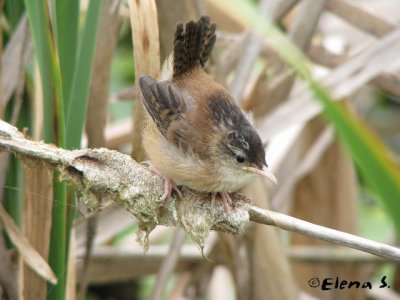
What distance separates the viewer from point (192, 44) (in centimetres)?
226

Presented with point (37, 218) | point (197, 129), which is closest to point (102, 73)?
point (197, 129)

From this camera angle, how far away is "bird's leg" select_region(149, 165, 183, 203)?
1913 mm

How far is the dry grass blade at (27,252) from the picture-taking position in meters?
1.95

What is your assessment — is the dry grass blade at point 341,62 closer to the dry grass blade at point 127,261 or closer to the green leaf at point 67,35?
the dry grass blade at point 127,261

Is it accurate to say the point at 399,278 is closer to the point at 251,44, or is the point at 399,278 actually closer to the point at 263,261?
the point at 263,261

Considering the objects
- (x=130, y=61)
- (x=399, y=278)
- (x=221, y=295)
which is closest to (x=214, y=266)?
(x=221, y=295)

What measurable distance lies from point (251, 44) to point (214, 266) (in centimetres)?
106

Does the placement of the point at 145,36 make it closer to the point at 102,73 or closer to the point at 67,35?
the point at 67,35

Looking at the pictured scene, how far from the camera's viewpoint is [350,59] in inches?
112

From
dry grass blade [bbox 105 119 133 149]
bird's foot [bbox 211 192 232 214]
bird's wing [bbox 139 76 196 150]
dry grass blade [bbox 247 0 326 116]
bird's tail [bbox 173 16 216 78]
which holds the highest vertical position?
dry grass blade [bbox 247 0 326 116]

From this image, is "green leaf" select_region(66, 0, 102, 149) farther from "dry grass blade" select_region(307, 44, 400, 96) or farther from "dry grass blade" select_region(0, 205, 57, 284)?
"dry grass blade" select_region(307, 44, 400, 96)

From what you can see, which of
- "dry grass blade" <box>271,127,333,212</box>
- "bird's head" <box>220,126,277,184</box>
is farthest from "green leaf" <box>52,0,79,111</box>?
"dry grass blade" <box>271,127,333,212</box>

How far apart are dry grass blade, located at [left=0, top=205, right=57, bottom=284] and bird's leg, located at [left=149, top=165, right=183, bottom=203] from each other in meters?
0.40

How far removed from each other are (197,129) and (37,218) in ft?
1.89
